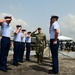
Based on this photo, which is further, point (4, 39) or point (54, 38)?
point (54, 38)

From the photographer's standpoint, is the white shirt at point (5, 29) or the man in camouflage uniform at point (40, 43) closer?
the white shirt at point (5, 29)

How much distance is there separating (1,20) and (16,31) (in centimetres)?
309

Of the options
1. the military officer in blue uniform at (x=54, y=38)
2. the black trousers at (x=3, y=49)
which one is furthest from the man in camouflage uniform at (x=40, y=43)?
the black trousers at (x=3, y=49)

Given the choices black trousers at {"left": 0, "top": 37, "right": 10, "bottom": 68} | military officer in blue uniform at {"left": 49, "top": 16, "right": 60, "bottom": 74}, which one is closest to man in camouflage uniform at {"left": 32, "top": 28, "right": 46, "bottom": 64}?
military officer in blue uniform at {"left": 49, "top": 16, "right": 60, "bottom": 74}

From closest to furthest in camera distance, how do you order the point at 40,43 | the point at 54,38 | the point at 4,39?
the point at 4,39 < the point at 54,38 < the point at 40,43

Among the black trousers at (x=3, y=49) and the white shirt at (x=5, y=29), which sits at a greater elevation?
the white shirt at (x=5, y=29)

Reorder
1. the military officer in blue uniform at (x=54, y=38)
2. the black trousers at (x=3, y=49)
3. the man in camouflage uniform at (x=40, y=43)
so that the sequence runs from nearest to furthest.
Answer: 1. the black trousers at (x=3, y=49)
2. the military officer in blue uniform at (x=54, y=38)
3. the man in camouflage uniform at (x=40, y=43)

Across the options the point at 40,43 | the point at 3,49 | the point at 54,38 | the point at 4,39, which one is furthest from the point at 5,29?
the point at 40,43

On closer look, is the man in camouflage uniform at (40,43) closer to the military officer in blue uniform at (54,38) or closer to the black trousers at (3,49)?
the military officer in blue uniform at (54,38)

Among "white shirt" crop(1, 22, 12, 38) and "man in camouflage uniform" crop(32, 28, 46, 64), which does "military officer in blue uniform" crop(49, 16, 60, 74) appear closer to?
"white shirt" crop(1, 22, 12, 38)

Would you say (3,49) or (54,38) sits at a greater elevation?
(54,38)

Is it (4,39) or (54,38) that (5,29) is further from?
(54,38)

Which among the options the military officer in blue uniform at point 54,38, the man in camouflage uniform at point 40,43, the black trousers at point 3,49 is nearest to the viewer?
the black trousers at point 3,49

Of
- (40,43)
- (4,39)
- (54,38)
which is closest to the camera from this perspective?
(4,39)
